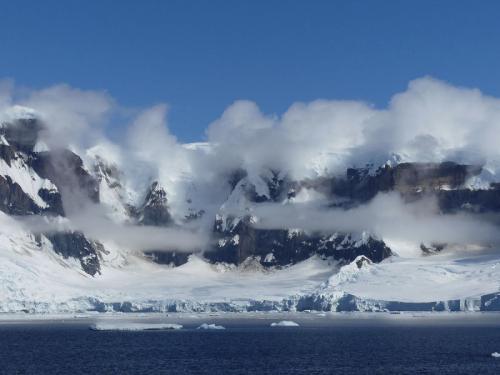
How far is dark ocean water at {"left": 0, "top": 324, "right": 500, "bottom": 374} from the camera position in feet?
412

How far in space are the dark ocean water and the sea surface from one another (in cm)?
12

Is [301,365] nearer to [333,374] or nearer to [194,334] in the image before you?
[333,374]

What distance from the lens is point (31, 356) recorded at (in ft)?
468

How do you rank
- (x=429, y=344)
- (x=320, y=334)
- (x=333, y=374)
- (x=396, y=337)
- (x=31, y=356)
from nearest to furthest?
(x=333, y=374), (x=31, y=356), (x=429, y=344), (x=396, y=337), (x=320, y=334)

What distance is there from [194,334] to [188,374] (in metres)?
73.4

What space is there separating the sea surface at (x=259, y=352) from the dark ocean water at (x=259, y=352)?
12 centimetres

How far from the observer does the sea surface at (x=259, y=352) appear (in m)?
126

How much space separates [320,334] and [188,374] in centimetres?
6842

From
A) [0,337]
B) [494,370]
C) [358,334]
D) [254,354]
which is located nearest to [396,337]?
[358,334]

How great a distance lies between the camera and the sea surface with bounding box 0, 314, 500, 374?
125625 millimetres

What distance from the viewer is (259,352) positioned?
149 meters

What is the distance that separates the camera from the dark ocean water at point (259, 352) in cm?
12562

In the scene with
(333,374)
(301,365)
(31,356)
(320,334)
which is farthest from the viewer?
(320,334)

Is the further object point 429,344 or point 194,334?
point 194,334
